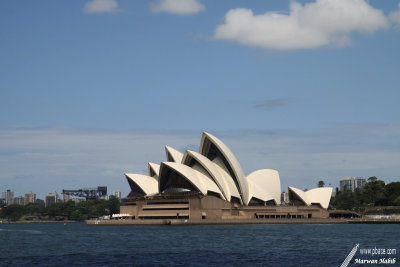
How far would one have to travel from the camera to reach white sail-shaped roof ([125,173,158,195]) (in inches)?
5017

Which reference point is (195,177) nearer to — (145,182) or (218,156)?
(218,156)

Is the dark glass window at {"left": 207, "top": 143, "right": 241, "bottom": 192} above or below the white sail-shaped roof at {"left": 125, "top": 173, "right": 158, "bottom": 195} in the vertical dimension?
above

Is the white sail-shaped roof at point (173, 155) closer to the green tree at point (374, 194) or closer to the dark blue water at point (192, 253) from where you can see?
the dark blue water at point (192, 253)

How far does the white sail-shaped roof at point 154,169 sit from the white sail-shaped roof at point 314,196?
31.8 m

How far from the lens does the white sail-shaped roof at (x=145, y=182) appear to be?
418ft

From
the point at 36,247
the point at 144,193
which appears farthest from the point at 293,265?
the point at 144,193

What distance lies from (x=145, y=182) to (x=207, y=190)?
18211 mm

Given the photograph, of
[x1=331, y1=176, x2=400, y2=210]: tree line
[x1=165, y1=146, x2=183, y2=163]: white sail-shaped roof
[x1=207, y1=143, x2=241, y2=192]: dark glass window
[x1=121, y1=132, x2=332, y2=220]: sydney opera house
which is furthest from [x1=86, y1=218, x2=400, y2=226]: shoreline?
[x1=331, y1=176, x2=400, y2=210]: tree line

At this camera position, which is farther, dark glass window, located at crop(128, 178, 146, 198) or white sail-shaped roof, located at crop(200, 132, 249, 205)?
dark glass window, located at crop(128, 178, 146, 198)

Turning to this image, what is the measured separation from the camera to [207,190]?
382 feet

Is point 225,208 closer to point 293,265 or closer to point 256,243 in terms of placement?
point 256,243

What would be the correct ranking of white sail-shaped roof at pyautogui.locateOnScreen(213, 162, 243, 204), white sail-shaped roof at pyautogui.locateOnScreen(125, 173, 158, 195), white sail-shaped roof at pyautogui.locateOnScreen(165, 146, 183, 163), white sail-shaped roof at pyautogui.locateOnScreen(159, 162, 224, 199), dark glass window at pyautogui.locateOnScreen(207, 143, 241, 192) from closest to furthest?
white sail-shaped roof at pyautogui.locateOnScreen(159, 162, 224, 199) → white sail-shaped roof at pyautogui.locateOnScreen(213, 162, 243, 204) → dark glass window at pyautogui.locateOnScreen(207, 143, 241, 192) → white sail-shaped roof at pyautogui.locateOnScreen(165, 146, 183, 163) → white sail-shaped roof at pyautogui.locateOnScreen(125, 173, 158, 195)

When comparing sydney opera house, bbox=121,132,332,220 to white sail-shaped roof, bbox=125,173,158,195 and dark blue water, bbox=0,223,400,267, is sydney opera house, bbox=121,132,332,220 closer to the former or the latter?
white sail-shaped roof, bbox=125,173,158,195

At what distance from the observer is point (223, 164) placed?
122438mm
